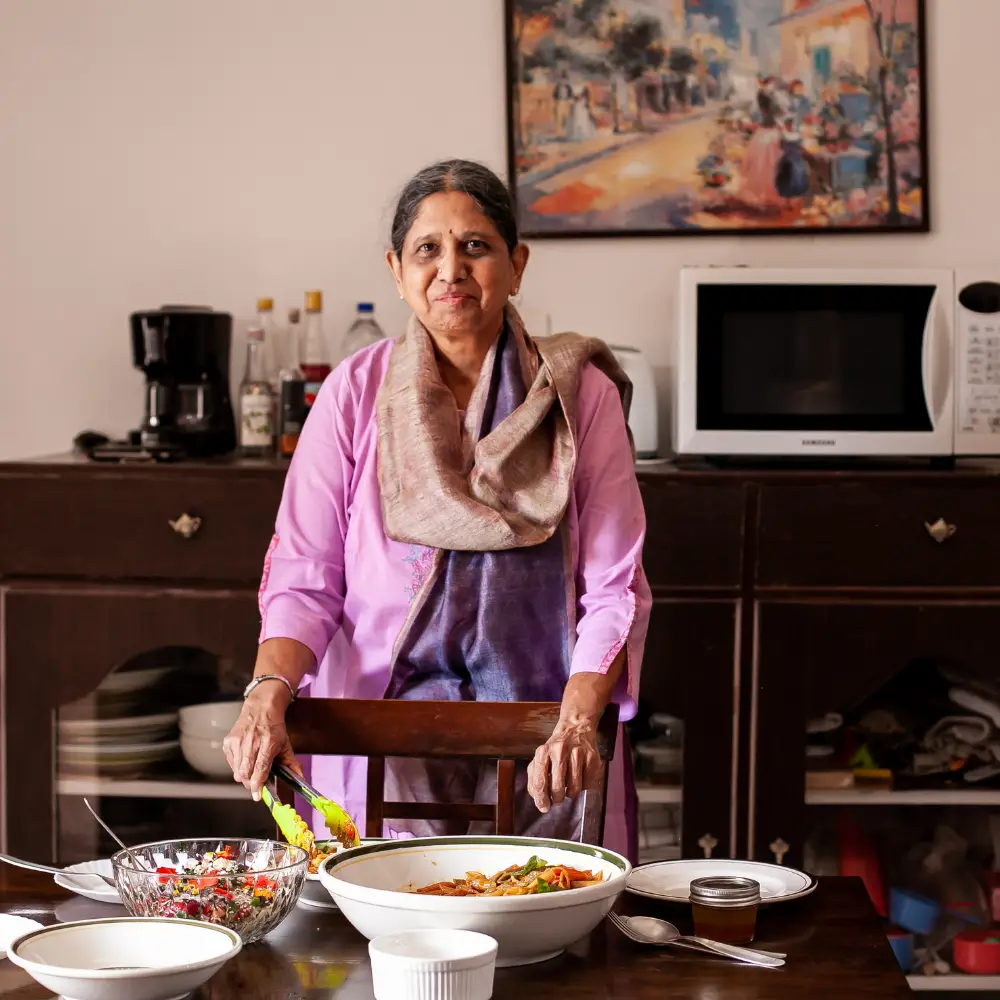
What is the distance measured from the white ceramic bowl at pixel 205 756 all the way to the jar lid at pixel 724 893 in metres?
1.46

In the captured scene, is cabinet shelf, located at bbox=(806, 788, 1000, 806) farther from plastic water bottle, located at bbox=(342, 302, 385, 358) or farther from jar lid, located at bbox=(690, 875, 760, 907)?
jar lid, located at bbox=(690, 875, 760, 907)

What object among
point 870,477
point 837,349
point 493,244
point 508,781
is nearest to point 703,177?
point 837,349

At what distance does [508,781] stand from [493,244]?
0.70 m

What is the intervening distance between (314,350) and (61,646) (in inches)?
28.9

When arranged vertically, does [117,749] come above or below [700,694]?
below

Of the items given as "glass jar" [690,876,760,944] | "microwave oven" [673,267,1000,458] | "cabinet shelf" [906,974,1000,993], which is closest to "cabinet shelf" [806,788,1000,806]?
"cabinet shelf" [906,974,1000,993]

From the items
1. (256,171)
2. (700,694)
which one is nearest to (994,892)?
(700,694)

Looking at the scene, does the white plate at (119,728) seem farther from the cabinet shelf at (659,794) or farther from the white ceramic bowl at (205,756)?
the cabinet shelf at (659,794)

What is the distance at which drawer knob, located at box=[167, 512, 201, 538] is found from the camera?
93.6 inches

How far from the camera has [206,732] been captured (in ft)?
8.15

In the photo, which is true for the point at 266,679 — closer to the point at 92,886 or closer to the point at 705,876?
the point at 92,886

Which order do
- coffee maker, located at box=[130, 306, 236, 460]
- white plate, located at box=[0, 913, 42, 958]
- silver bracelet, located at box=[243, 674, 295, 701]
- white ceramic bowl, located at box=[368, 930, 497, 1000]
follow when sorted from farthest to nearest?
coffee maker, located at box=[130, 306, 236, 460] < silver bracelet, located at box=[243, 674, 295, 701] < white plate, located at box=[0, 913, 42, 958] < white ceramic bowl, located at box=[368, 930, 497, 1000]

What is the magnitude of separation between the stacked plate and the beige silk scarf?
0.92 metres

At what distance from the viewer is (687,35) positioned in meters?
2.69
